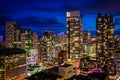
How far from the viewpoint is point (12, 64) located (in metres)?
49.1

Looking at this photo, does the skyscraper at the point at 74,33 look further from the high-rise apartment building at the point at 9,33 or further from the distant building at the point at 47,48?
the high-rise apartment building at the point at 9,33

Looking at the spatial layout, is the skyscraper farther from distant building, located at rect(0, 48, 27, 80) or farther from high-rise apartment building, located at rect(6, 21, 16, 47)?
distant building, located at rect(0, 48, 27, 80)

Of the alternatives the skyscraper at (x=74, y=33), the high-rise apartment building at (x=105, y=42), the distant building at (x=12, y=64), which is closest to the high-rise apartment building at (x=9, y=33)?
the distant building at (x=12, y=64)

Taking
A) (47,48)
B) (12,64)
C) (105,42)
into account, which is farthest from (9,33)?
(105,42)

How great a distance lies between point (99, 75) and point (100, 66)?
35884 millimetres

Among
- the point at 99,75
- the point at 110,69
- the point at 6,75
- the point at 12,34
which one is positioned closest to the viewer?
the point at 99,75

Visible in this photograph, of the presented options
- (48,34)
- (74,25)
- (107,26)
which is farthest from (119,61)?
(48,34)

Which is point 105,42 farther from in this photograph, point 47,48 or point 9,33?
point 9,33

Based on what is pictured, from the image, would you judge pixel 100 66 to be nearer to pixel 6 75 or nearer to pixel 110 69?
pixel 110 69

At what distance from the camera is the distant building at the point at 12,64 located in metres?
46.6

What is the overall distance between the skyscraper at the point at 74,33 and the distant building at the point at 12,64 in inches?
1827

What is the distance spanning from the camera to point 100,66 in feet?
261

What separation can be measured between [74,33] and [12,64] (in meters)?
57.0

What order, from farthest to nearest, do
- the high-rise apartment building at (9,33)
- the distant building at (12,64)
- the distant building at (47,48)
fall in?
the distant building at (47,48)
the high-rise apartment building at (9,33)
the distant building at (12,64)
